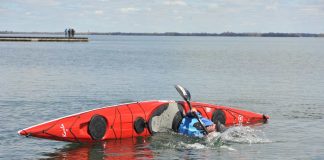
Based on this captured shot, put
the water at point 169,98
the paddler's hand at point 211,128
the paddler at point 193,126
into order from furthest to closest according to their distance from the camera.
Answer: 1. the paddler's hand at point 211,128
2. the paddler at point 193,126
3. the water at point 169,98

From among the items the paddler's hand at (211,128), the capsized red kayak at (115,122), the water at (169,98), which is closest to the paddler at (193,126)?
the paddler's hand at (211,128)

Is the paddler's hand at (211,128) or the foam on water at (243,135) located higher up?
the paddler's hand at (211,128)

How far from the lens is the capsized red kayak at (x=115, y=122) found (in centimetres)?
2020

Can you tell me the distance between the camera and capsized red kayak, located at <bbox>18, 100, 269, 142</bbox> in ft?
66.3

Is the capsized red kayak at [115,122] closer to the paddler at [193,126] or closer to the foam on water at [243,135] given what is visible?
the paddler at [193,126]

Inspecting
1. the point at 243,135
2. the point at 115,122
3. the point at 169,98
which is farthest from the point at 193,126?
the point at 169,98

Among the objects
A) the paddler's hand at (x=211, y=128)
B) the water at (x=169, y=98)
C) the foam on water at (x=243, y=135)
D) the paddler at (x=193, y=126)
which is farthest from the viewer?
the foam on water at (x=243, y=135)

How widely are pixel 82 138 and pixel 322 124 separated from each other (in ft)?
37.2

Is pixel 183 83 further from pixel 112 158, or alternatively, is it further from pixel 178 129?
pixel 112 158

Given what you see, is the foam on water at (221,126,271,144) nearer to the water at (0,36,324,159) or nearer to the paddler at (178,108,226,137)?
the water at (0,36,324,159)

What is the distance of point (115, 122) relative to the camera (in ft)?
70.9

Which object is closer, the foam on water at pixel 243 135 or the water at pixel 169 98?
the water at pixel 169 98

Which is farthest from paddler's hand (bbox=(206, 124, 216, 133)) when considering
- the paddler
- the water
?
the water

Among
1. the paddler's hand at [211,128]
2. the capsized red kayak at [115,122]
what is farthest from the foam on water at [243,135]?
the capsized red kayak at [115,122]
